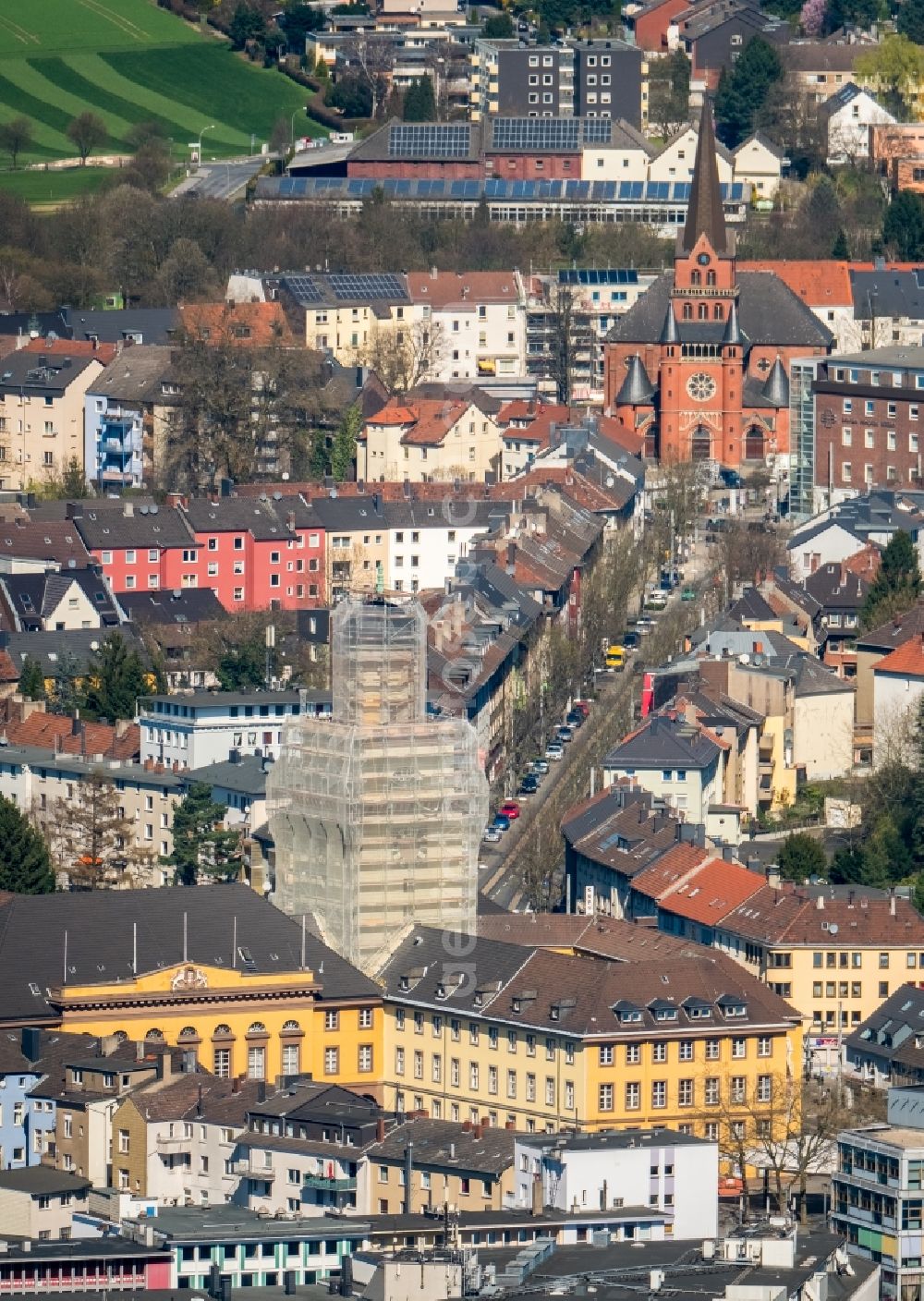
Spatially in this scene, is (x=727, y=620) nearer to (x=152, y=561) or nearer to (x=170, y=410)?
(x=152, y=561)

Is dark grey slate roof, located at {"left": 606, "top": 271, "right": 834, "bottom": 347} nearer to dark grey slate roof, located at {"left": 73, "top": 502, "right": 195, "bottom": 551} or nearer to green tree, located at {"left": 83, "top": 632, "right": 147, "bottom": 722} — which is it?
dark grey slate roof, located at {"left": 73, "top": 502, "right": 195, "bottom": 551}

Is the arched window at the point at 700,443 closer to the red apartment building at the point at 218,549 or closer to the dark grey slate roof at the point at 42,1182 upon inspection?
the red apartment building at the point at 218,549

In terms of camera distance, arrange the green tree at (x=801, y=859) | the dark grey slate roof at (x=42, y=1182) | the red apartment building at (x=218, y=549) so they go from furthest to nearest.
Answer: the red apartment building at (x=218, y=549) < the green tree at (x=801, y=859) < the dark grey slate roof at (x=42, y=1182)

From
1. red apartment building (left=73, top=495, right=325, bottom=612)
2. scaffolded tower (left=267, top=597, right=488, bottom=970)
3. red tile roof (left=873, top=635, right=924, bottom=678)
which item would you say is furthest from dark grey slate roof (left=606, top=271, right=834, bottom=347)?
scaffolded tower (left=267, top=597, right=488, bottom=970)

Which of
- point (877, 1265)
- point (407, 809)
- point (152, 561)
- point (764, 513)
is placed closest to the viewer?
point (877, 1265)

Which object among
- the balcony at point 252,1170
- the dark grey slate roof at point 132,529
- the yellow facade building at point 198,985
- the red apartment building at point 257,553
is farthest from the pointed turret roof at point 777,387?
the balcony at point 252,1170

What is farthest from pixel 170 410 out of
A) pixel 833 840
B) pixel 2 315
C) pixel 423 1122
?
pixel 423 1122
